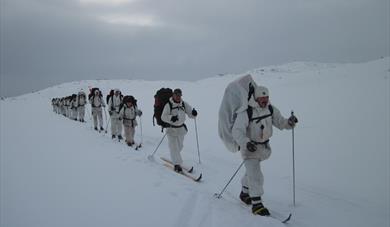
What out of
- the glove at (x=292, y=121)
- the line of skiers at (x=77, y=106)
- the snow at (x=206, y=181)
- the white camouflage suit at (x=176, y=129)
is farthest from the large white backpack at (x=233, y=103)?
the line of skiers at (x=77, y=106)

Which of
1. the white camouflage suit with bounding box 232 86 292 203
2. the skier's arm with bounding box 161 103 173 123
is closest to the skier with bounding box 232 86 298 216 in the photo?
the white camouflage suit with bounding box 232 86 292 203

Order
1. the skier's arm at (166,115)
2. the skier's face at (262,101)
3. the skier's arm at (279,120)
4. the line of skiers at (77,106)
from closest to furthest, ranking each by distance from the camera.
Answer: the skier's face at (262,101) < the skier's arm at (279,120) < the skier's arm at (166,115) < the line of skiers at (77,106)

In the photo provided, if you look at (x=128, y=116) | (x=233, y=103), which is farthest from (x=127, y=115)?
(x=233, y=103)

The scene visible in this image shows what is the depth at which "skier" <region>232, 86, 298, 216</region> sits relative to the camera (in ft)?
18.9

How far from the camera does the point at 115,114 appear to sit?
1541 centimetres

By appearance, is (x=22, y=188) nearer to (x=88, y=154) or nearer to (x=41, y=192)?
(x=41, y=192)

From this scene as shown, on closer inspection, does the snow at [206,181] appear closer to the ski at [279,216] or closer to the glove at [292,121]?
the ski at [279,216]

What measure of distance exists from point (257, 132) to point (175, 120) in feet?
11.6

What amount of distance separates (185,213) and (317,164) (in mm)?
5268

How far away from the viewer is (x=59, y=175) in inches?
310

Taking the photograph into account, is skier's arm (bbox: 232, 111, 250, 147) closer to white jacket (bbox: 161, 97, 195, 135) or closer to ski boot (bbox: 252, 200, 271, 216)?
ski boot (bbox: 252, 200, 271, 216)

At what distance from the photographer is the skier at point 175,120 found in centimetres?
900

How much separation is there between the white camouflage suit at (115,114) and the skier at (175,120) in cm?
664

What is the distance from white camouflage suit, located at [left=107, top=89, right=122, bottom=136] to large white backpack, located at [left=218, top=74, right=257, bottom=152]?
998cm
